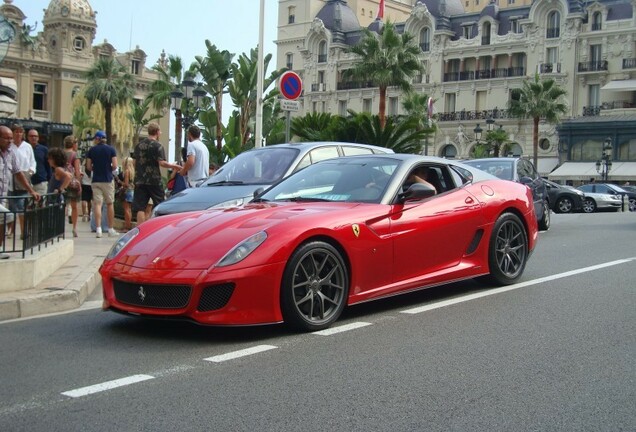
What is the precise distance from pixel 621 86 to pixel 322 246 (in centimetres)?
6414

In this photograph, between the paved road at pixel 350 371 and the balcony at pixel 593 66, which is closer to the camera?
the paved road at pixel 350 371

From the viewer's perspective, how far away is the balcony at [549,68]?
6875cm

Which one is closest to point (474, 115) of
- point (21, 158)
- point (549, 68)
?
point (549, 68)

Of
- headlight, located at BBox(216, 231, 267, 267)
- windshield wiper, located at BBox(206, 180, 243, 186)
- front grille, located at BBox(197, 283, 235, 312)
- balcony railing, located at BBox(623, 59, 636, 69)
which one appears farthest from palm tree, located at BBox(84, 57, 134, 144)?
front grille, located at BBox(197, 283, 235, 312)

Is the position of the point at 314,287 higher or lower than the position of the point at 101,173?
lower

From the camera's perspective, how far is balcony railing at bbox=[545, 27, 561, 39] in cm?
6951

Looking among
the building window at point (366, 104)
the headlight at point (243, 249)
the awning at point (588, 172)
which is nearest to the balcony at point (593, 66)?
the awning at point (588, 172)

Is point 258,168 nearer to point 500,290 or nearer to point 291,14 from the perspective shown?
point 500,290

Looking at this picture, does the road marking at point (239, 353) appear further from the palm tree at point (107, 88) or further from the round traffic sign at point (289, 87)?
the palm tree at point (107, 88)

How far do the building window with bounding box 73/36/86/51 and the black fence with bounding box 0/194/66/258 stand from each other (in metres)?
68.8

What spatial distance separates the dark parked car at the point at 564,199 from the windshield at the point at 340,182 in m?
24.7

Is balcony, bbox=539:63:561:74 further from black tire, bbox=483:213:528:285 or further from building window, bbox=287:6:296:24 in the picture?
black tire, bbox=483:213:528:285

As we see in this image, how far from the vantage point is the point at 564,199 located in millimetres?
31250

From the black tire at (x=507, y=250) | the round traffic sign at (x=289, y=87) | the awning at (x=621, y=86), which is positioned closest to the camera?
the black tire at (x=507, y=250)
